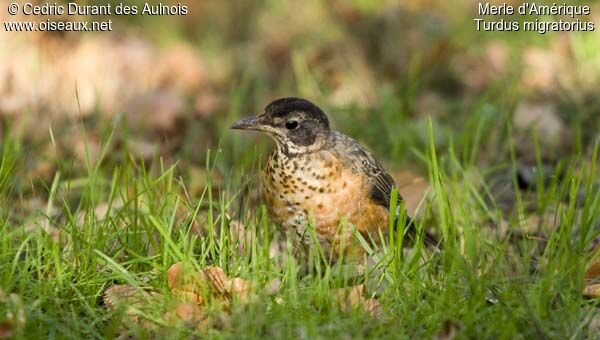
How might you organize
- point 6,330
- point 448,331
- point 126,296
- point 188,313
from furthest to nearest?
point 126,296, point 188,313, point 448,331, point 6,330

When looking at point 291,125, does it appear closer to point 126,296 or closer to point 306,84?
point 126,296

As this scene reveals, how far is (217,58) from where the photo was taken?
1091cm

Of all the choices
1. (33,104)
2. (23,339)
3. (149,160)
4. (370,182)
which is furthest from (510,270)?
(33,104)

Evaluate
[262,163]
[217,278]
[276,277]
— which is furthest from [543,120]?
[217,278]

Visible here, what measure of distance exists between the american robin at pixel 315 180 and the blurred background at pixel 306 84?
2.87 ft

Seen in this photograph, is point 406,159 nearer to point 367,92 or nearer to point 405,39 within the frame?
point 367,92

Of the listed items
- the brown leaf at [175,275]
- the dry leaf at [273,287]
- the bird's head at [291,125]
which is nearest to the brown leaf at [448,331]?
the dry leaf at [273,287]

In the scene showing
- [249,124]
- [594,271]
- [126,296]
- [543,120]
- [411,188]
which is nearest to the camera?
[126,296]

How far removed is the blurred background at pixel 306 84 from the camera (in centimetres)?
728

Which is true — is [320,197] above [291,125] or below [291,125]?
below

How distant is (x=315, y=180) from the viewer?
5.50 meters

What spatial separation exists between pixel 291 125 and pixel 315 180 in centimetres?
38

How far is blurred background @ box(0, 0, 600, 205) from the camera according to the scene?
7.28 m

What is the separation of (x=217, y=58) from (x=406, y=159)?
421 cm
